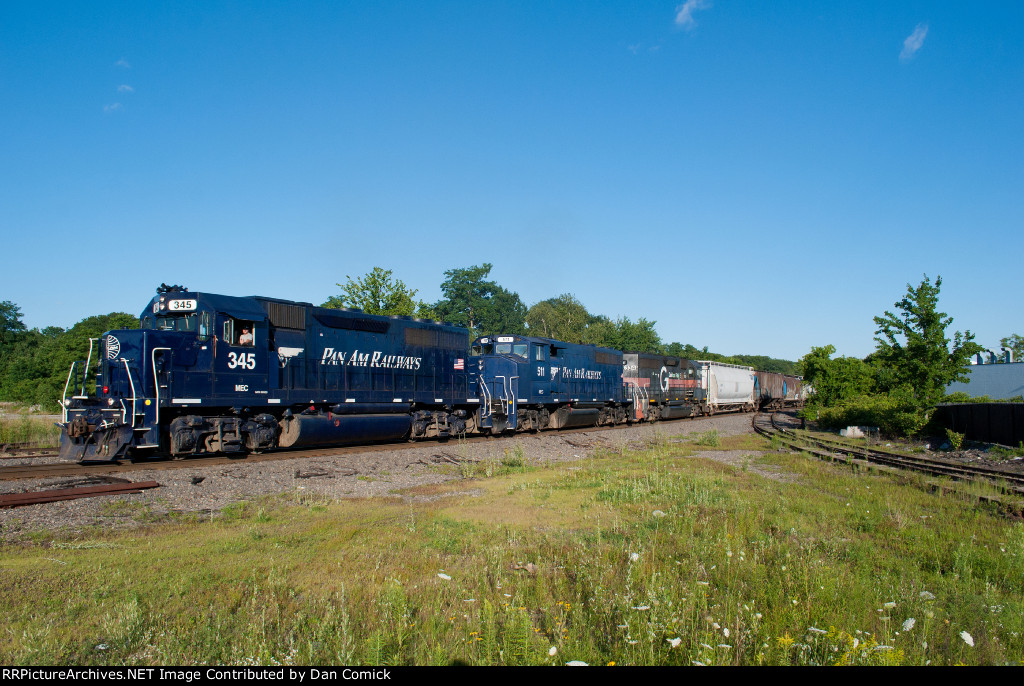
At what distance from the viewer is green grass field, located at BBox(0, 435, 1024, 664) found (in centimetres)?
460

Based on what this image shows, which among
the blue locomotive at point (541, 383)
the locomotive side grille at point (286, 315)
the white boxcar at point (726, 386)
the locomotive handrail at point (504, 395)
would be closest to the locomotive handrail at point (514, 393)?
the blue locomotive at point (541, 383)

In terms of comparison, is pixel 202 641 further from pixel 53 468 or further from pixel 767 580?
pixel 53 468

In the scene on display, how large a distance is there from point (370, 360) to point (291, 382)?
2980 millimetres

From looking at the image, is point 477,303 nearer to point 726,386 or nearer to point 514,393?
point 726,386

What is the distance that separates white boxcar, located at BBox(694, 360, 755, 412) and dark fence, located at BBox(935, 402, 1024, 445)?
1810 cm

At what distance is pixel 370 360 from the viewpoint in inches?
757

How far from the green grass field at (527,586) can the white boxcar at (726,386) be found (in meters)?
33.2

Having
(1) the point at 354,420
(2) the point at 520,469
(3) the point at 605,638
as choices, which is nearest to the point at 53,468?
(1) the point at 354,420

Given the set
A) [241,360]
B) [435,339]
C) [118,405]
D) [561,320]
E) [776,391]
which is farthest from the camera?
[561,320]

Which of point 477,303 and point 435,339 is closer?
point 435,339

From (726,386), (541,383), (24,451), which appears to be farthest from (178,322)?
(726,386)

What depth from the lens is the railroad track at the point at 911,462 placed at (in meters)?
13.3

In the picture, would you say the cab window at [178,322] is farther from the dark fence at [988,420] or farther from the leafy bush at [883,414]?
the leafy bush at [883,414]
